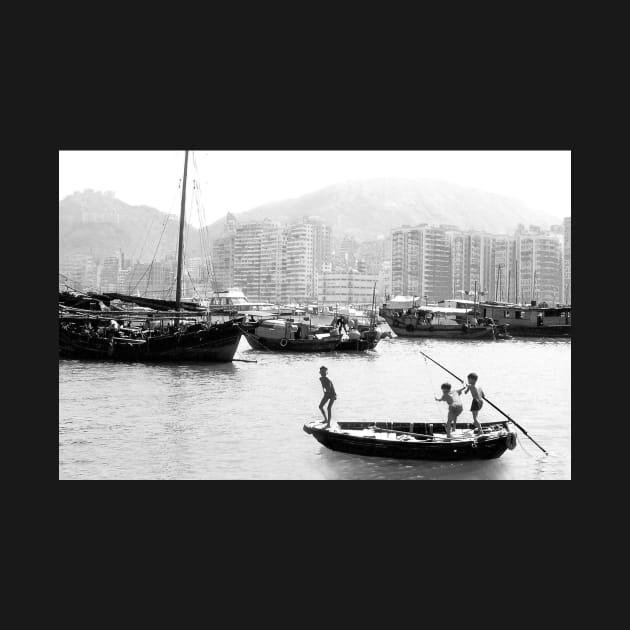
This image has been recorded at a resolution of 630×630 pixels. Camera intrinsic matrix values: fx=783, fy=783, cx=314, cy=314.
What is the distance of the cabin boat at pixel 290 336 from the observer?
2205 centimetres

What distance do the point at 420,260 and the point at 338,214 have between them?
107 inches

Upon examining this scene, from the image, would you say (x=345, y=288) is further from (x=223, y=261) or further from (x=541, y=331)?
(x=541, y=331)

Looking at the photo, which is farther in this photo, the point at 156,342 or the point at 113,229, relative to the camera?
the point at 156,342

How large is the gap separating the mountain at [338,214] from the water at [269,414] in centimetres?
272

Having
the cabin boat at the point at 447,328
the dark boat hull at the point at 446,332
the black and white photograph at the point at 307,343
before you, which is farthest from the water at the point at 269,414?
the dark boat hull at the point at 446,332

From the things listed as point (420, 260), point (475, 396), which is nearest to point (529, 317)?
point (420, 260)

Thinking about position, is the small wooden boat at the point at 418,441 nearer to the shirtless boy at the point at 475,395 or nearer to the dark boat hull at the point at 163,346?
the shirtless boy at the point at 475,395

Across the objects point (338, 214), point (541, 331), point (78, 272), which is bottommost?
point (541, 331)

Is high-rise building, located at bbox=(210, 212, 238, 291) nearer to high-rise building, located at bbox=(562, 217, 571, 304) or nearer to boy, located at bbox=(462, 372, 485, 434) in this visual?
high-rise building, located at bbox=(562, 217, 571, 304)

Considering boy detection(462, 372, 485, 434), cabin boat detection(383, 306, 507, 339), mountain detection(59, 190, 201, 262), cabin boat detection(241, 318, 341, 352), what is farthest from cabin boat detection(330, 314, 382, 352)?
boy detection(462, 372, 485, 434)

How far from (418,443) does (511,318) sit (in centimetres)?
2156

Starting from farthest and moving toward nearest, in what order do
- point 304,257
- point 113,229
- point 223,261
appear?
point 223,261
point 304,257
point 113,229

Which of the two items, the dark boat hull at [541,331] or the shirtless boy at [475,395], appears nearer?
the shirtless boy at [475,395]

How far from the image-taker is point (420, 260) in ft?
54.2
